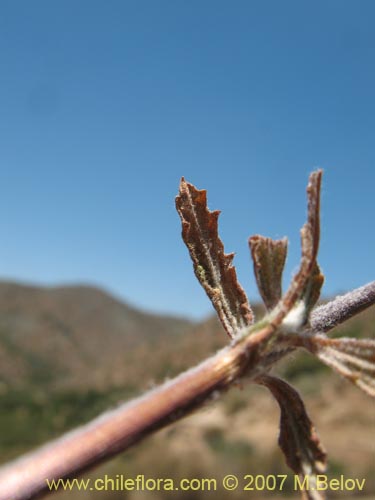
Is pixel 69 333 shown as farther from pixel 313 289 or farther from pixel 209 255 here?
pixel 313 289

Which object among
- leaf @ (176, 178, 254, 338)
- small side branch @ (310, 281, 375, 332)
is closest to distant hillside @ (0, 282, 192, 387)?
leaf @ (176, 178, 254, 338)

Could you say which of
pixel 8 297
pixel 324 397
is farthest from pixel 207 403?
pixel 8 297

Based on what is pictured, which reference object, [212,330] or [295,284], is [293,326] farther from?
[212,330]

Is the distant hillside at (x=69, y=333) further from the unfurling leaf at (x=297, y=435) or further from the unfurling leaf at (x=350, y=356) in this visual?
the unfurling leaf at (x=350, y=356)

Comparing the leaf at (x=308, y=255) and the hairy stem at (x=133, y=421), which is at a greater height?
the leaf at (x=308, y=255)

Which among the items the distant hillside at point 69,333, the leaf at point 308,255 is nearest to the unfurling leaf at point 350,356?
the leaf at point 308,255

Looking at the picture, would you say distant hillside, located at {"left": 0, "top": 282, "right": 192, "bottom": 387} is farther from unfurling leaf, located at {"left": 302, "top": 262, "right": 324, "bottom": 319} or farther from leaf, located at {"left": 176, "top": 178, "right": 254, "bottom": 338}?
unfurling leaf, located at {"left": 302, "top": 262, "right": 324, "bottom": 319}
